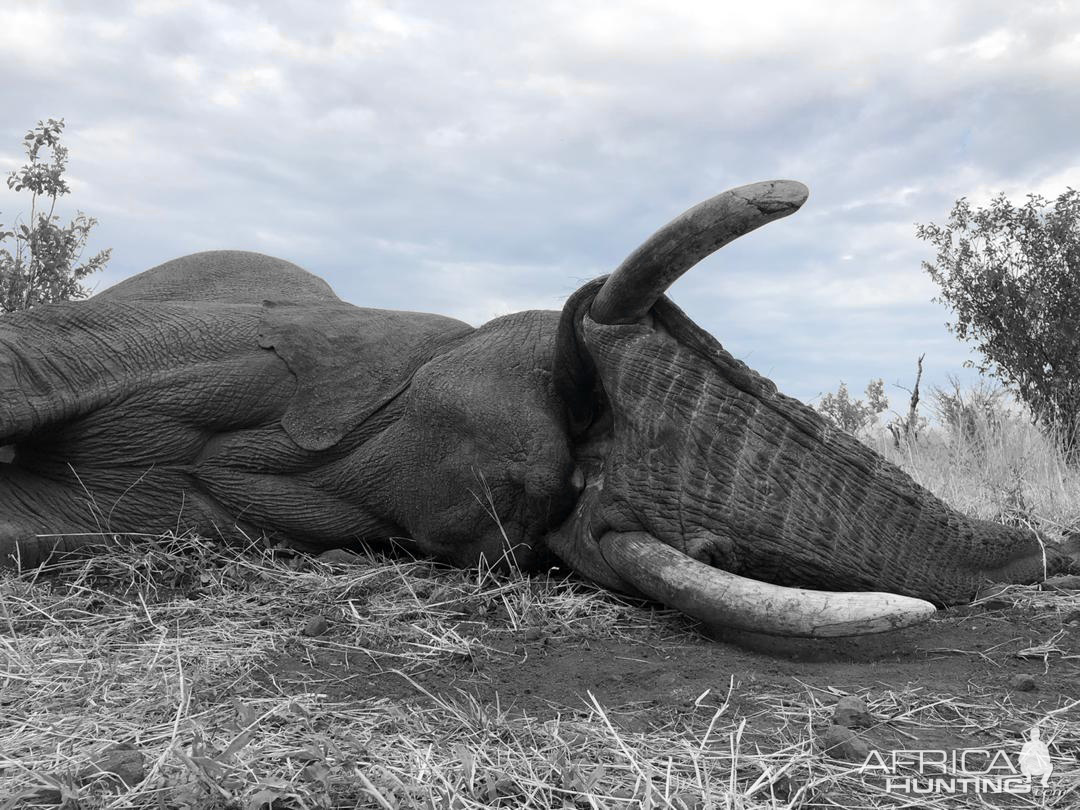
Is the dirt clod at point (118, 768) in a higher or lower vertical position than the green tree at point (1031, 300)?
lower

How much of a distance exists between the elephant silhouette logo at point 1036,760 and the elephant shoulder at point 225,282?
342cm

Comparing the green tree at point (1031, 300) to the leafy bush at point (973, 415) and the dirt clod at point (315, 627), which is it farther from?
the dirt clod at point (315, 627)

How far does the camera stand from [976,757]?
7.71ft

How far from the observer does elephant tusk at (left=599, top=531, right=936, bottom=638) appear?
287 cm

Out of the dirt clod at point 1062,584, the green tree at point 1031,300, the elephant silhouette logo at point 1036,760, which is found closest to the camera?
the elephant silhouette logo at point 1036,760

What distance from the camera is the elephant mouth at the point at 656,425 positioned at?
10.1ft

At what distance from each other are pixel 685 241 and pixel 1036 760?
169 centimetres

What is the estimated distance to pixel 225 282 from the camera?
5.07 m

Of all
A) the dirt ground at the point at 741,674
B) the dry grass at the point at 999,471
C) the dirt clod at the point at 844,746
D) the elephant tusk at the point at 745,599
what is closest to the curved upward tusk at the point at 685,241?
the elephant tusk at the point at 745,599

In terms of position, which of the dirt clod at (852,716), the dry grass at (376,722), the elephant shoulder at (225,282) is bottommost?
the dry grass at (376,722)

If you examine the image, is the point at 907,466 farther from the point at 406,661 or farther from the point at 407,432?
the point at 406,661

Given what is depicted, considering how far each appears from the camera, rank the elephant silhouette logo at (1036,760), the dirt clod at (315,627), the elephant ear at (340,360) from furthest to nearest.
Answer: the elephant ear at (340,360), the dirt clod at (315,627), the elephant silhouette logo at (1036,760)

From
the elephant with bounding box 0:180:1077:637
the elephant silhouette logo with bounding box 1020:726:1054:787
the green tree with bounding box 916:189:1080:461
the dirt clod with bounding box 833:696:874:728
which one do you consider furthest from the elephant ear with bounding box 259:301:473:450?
the green tree with bounding box 916:189:1080:461

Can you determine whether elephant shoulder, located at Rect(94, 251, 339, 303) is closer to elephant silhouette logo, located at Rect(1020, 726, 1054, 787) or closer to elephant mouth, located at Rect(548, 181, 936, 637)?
elephant mouth, located at Rect(548, 181, 936, 637)
